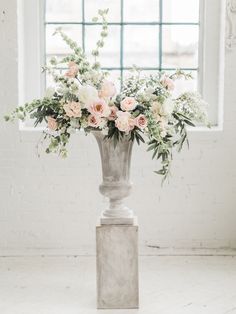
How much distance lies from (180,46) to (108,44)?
0.51 m

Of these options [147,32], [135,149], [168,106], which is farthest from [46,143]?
[168,106]

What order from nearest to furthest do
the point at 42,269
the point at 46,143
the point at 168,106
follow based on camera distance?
the point at 168,106
the point at 42,269
the point at 46,143

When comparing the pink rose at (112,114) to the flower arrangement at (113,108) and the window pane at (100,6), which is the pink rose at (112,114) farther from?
the window pane at (100,6)

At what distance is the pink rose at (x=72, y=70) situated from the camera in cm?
297

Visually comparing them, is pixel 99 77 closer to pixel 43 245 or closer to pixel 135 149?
pixel 135 149

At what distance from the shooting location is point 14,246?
416 centimetres

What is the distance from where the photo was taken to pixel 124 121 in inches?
111

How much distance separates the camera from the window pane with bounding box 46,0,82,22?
4.20 metres

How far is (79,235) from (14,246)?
0.45 m

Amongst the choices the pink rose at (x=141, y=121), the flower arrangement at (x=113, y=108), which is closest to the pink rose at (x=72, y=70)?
the flower arrangement at (x=113, y=108)

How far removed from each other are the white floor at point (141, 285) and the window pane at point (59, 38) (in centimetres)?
144

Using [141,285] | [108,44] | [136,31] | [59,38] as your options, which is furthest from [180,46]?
[141,285]

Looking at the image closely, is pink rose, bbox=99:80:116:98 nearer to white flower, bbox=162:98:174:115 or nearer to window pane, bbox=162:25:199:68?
white flower, bbox=162:98:174:115

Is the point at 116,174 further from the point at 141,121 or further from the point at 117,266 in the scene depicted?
the point at 117,266
